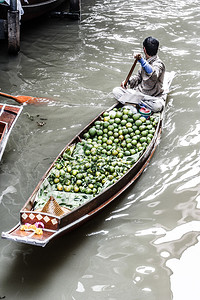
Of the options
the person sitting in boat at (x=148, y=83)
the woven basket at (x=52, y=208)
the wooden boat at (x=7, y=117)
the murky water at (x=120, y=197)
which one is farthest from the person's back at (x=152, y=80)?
the woven basket at (x=52, y=208)

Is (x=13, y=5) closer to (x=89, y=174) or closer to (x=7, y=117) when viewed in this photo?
(x=7, y=117)

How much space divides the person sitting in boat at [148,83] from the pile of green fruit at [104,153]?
0.96ft

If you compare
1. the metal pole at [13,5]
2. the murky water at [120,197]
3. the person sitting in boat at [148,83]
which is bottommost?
the murky water at [120,197]

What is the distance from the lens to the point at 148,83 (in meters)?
6.59

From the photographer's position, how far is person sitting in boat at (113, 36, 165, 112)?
6.19 metres

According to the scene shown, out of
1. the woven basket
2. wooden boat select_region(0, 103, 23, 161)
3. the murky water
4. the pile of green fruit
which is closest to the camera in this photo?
the murky water

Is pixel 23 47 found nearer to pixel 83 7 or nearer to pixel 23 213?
pixel 83 7

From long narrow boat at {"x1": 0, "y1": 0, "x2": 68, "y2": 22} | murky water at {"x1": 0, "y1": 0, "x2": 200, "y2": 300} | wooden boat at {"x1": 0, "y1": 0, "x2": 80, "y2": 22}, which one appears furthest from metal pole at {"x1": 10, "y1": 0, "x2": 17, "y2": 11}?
murky water at {"x1": 0, "y1": 0, "x2": 200, "y2": 300}

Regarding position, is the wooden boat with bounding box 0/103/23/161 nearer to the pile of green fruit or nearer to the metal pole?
the pile of green fruit

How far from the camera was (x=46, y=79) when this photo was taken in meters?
8.44

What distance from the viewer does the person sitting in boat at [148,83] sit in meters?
6.19

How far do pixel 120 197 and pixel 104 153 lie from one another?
0.67m

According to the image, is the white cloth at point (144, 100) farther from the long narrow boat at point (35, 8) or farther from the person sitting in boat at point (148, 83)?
the long narrow boat at point (35, 8)

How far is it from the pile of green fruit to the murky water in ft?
1.36
